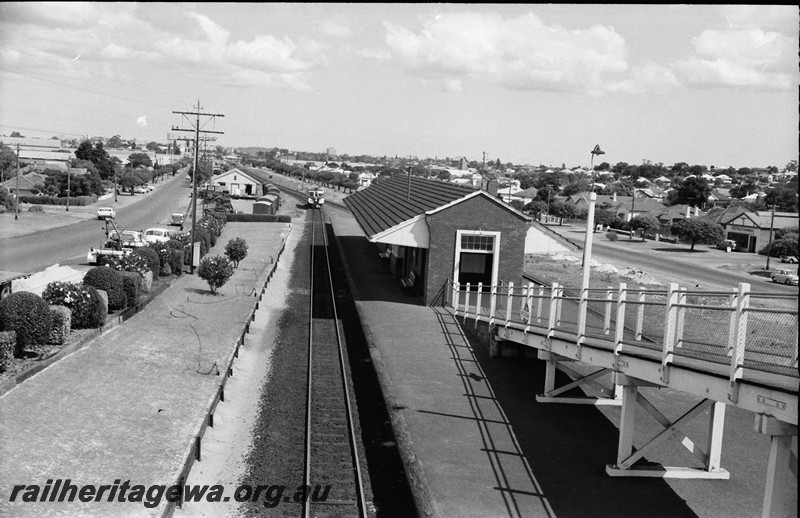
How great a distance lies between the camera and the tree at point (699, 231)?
211ft

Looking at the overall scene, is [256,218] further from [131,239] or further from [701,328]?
[701,328]


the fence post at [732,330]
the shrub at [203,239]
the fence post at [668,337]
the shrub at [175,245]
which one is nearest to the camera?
the fence post at [732,330]

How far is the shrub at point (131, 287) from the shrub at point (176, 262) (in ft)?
27.9

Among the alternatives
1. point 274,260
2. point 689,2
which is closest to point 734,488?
point 689,2

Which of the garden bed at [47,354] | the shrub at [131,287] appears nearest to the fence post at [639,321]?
the garden bed at [47,354]

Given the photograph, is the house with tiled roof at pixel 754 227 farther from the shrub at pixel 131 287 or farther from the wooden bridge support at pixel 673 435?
the wooden bridge support at pixel 673 435

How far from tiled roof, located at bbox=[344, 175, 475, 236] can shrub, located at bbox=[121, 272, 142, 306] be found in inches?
378

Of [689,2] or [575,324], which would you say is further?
[575,324]

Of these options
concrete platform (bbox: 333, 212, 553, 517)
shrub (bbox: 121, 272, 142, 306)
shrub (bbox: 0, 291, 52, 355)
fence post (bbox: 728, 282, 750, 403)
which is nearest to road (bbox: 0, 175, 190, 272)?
shrub (bbox: 121, 272, 142, 306)

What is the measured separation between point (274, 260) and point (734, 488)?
1199 inches

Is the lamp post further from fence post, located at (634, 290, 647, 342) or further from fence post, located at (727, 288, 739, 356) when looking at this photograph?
fence post, located at (727, 288, 739, 356)

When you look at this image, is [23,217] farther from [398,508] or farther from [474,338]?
[398,508]

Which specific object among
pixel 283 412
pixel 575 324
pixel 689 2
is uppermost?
pixel 689 2

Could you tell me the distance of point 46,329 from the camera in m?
18.7
